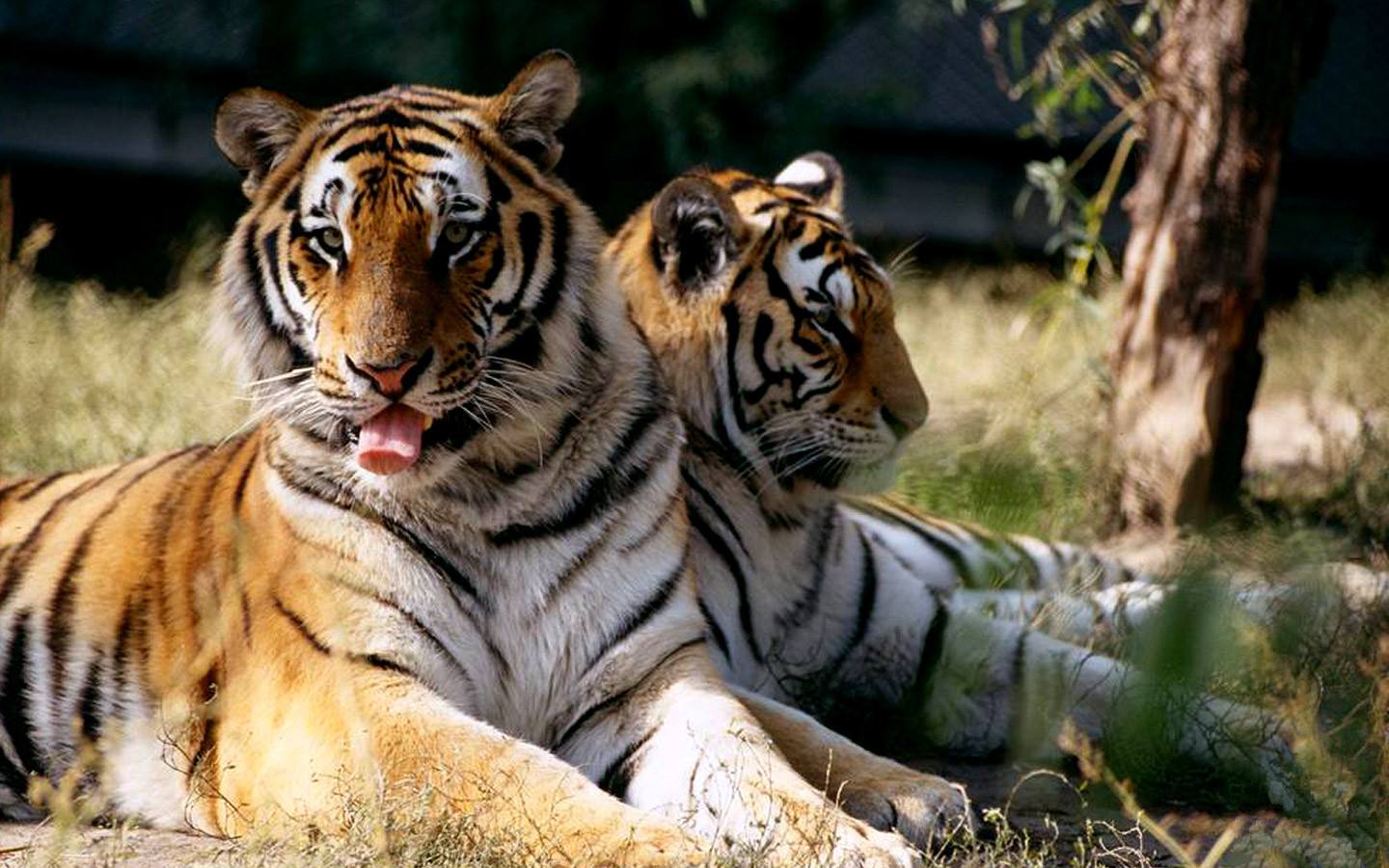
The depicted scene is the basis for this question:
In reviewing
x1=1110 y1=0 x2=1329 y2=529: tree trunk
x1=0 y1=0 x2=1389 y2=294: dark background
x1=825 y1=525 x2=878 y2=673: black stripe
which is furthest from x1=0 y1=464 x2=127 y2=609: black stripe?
x1=0 y1=0 x2=1389 y2=294: dark background

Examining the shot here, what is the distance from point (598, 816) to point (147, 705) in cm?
102

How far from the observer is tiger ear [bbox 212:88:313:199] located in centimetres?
307

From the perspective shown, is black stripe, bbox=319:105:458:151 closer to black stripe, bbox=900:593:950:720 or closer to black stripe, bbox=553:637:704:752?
black stripe, bbox=553:637:704:752

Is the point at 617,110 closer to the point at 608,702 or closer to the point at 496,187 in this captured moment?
the point at 496,187

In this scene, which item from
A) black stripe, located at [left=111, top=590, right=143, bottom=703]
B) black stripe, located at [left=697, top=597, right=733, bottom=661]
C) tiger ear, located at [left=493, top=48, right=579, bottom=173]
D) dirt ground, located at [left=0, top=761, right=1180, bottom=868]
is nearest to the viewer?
dirt ground, located at [left=0, top=761, right=1180, bottom=868]

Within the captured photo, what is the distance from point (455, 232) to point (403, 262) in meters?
0.14

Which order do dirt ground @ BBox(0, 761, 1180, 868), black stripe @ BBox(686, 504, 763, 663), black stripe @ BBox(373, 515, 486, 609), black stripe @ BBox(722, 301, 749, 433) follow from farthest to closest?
black stripe @ BBox(722, 301, 749, 433) → black stripe @ BBox(686, 504, 763, 663) → black stripe @ BBox(373, 515, 486, 609) → dirt ground @ BBox(0, 761, 1180, 868)

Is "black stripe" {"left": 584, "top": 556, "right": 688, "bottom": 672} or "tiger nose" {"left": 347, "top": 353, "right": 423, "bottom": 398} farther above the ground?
"tiger nose" {"left": 347, "top": 353, "right": 423, "bottom": 398}

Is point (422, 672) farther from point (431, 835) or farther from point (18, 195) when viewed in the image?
point (18, 195)

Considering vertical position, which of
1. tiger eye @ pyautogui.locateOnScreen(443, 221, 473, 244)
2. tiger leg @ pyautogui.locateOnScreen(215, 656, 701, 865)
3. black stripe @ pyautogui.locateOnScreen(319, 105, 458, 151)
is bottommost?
tiger leg @ pyautogui.locateOnScreen(215, 656, 701, 865)

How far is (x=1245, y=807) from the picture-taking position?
125 inches

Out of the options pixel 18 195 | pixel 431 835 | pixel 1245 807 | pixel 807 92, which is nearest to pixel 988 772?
pixel 1245 807

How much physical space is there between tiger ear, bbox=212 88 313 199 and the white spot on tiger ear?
1360mm

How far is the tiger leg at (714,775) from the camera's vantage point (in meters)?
2.57
